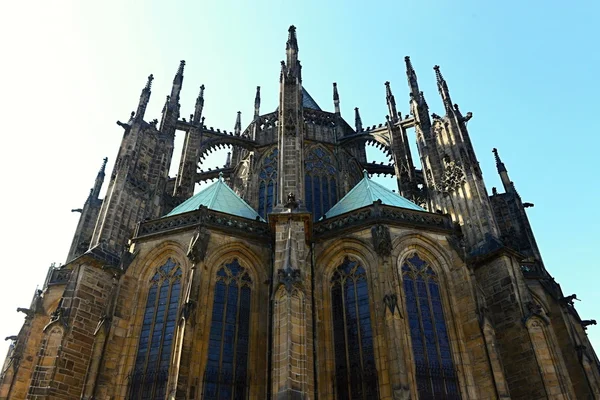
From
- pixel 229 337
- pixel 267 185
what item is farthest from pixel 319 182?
pixel 229 337

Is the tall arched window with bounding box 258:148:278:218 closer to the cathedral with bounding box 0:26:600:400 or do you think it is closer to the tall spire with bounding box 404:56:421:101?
the cathedral with bounding box 0:26:600:400

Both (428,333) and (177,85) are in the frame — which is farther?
(177,85)

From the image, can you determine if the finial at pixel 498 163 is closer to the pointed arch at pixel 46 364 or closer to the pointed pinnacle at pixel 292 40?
the pointed pinnacle at pixel 292 40

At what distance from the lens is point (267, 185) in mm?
26766

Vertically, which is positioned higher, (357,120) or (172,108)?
(357,120)

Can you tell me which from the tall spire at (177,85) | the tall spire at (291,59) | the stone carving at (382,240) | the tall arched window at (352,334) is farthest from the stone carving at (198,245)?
the tall spire at (177,85)

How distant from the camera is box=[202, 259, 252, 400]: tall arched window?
50.6ft

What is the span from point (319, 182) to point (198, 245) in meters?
11.0

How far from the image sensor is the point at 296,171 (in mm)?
19906

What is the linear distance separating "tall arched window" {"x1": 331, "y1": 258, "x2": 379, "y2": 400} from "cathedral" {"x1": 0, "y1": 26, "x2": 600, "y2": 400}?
0.05 m

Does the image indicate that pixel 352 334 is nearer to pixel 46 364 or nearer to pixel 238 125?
pixel 46 364

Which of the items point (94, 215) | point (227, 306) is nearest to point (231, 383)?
point (227, 306)

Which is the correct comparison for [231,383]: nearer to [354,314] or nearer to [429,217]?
[354,314]

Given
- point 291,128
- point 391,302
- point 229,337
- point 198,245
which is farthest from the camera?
point 291,128
